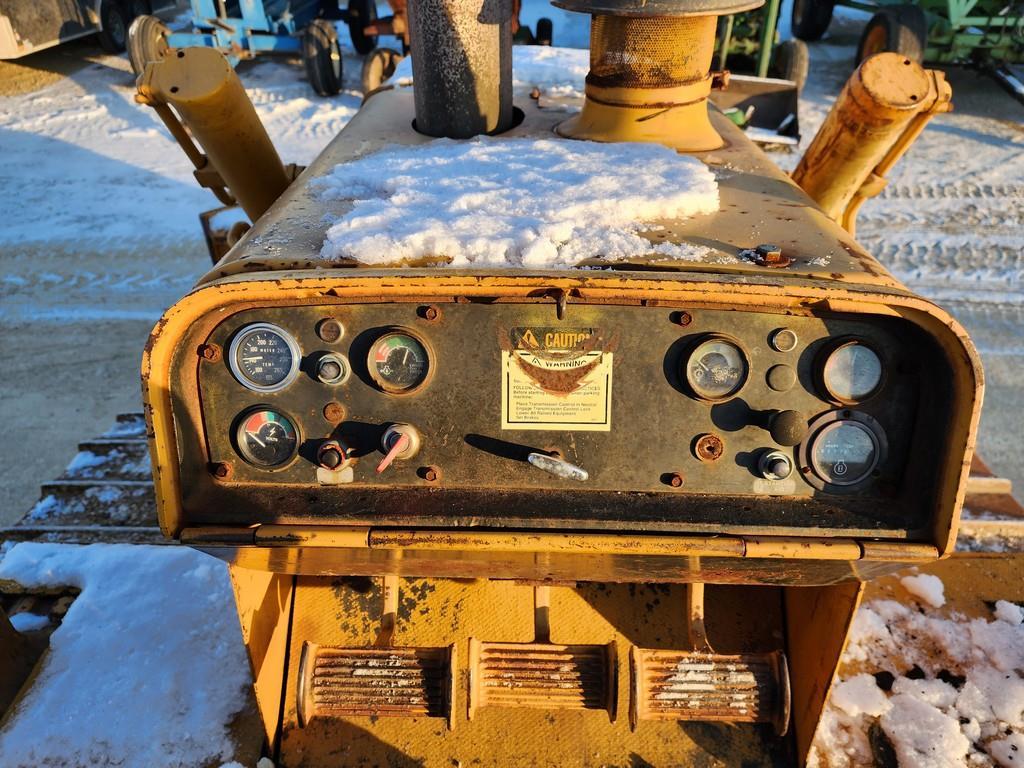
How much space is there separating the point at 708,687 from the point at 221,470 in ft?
5.64

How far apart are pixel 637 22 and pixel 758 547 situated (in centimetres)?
209

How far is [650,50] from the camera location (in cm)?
283

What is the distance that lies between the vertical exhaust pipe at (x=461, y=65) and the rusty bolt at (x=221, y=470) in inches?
73.3

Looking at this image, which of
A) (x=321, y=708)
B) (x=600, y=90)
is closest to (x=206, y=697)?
(x=321, y=708)

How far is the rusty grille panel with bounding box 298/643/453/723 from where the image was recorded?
7.67 feet

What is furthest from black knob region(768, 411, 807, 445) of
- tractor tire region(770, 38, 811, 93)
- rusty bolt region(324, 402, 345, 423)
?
tractor tire region(770, 38, 811, 93)

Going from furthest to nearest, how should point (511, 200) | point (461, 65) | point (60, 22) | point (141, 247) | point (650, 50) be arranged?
1. point (60, 22)
2. point (141, 247)
3. point (461, 65)
4. point (650, 50)
5. point (511, 200)

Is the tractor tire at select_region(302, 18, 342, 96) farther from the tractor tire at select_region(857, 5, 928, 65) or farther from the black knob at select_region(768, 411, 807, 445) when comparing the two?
the black knob at select_region(768, 411, 807, 445)

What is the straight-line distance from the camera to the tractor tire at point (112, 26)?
1178 cm

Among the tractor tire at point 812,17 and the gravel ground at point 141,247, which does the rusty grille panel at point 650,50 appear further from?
the tractor tire at point 812,17

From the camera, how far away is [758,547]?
6.41ft

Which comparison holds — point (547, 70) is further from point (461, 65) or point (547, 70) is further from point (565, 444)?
point (565, 444)

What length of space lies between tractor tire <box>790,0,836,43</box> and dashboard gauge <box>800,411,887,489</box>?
13085mm

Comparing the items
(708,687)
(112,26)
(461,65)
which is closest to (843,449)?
(708,687)
